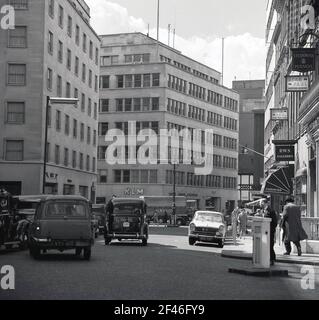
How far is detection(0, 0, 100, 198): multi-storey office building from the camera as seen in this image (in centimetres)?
5447

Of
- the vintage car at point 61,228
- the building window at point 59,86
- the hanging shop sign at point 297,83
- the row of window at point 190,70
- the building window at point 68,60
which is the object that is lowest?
the vintage car at point 61,228

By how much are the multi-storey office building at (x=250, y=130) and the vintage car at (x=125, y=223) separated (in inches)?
2991

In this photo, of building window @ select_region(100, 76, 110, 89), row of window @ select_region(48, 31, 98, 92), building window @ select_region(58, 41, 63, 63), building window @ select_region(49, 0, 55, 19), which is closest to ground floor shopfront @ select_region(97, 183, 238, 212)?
building window @ select_region(100, 76, 110, 89)

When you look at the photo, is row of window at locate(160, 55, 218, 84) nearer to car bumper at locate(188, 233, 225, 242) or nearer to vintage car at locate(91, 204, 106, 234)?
vintage car at locate(91, 204, 106, 234)

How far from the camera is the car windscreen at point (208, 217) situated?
110ft

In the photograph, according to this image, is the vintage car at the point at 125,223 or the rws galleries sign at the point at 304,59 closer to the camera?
the rws galleries sign at the point at 304,59

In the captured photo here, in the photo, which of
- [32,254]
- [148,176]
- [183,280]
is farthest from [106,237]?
[148,176]

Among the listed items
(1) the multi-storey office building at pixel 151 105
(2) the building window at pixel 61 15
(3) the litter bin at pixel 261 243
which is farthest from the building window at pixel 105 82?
(3) the litter bin at pixel 261 243

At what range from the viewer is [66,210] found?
21.6m

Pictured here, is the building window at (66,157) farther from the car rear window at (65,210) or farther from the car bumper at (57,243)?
the car bumper at (57,243)

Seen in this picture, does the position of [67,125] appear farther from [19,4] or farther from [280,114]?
[280,114]

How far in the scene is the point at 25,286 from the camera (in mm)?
13359
